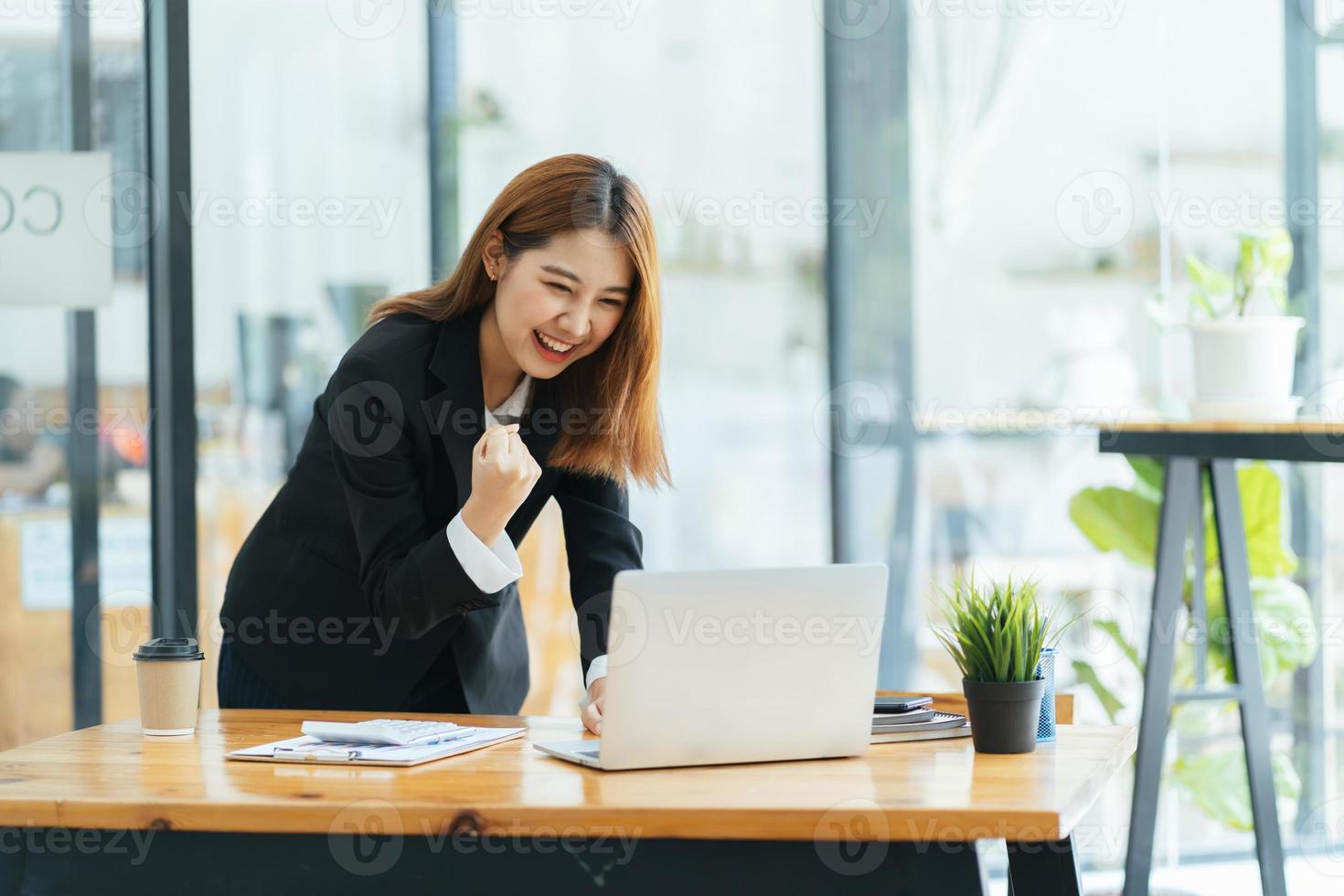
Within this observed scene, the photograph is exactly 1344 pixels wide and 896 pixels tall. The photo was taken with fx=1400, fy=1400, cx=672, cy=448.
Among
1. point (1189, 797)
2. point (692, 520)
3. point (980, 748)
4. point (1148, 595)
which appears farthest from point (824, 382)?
point (980, 748)

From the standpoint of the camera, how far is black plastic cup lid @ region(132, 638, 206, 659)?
1677 millimetres

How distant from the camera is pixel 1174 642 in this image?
8.70ft

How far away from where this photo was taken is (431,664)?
81.4 inches

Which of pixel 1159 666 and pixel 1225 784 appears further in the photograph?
pixel 1225 784

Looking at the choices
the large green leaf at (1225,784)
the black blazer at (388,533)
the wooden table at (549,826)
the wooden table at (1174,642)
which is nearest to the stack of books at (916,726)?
the wooden table at (549,826)

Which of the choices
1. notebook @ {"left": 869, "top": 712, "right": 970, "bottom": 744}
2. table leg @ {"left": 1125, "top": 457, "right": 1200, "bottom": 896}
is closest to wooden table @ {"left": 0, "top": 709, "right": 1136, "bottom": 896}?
notebook @ {"left": 869, "top": 712, "right": 970, "bottom": 744}

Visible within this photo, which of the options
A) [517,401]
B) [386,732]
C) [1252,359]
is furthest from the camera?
[1252,359]

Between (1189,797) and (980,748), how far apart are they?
214cm

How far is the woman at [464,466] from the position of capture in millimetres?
1838

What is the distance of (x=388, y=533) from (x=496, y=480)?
22 centimetres

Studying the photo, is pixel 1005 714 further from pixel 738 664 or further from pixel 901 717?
pixel 738 664

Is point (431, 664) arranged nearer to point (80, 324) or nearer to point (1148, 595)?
point (80, 324)

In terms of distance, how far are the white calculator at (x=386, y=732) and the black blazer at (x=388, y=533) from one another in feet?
0.55

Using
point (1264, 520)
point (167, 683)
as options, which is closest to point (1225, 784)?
point (1264, 520)
